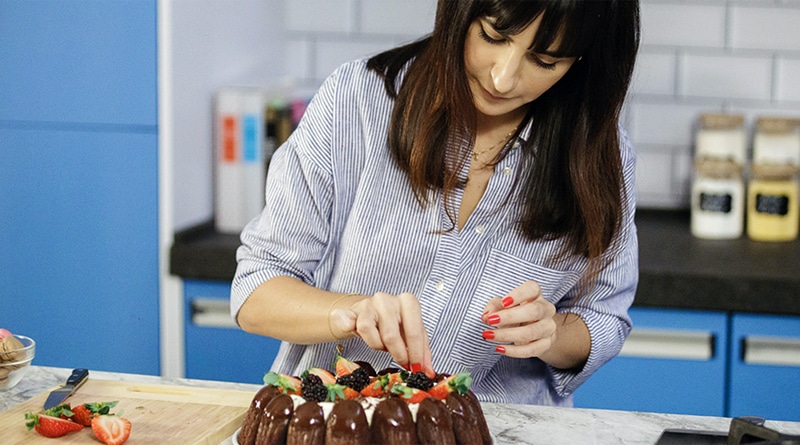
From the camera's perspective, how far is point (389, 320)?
1.22 m

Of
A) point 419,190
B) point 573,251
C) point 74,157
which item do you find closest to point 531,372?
point 573,251

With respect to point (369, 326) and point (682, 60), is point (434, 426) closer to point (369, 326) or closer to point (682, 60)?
point (369, 326)

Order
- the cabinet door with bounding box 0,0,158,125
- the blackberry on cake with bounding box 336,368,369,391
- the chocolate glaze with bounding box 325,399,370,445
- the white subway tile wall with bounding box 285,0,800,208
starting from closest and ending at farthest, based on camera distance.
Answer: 1. the chocolate glaze with bounding box 325,399,370,445
2. the blackberry on cake with bounding box 336,368,369,391
3. the cabinet door with bounding box 0,0,158,125
4. the white subway tile wall with bounding box 285,0,800,208

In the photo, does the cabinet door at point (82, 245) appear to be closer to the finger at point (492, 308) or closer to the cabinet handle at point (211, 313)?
the cabinet handle at point (211, 313)

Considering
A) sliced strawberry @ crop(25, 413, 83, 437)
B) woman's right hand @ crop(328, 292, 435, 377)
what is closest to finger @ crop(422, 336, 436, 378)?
woman's right hand @ crop(328, 292, 435, 377)

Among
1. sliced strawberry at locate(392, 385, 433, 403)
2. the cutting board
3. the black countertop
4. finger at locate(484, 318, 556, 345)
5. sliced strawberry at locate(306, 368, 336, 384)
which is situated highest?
finger at locate(484, 318, 556, 345)

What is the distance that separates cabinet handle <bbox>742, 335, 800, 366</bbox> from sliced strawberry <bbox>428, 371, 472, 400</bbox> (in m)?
1.20

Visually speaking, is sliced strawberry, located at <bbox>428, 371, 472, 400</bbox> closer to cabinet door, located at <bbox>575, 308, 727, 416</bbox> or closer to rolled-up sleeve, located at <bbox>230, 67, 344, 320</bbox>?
rolled-up sleeve, located at <bbox>230, 67, 344, 320</bbox>

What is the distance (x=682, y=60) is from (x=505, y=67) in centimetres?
162

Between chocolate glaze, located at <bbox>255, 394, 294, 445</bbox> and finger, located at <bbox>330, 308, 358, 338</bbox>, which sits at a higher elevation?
finger, located at <bbox>330, 308, 358, 338</bbox>

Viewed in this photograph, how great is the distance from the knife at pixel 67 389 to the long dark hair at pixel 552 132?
562mm

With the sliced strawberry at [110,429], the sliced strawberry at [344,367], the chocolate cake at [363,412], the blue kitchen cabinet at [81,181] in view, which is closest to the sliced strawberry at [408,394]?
the chocolate cake at [363,412]

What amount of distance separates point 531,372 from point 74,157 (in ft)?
4.36

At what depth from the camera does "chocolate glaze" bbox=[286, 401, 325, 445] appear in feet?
3.67
